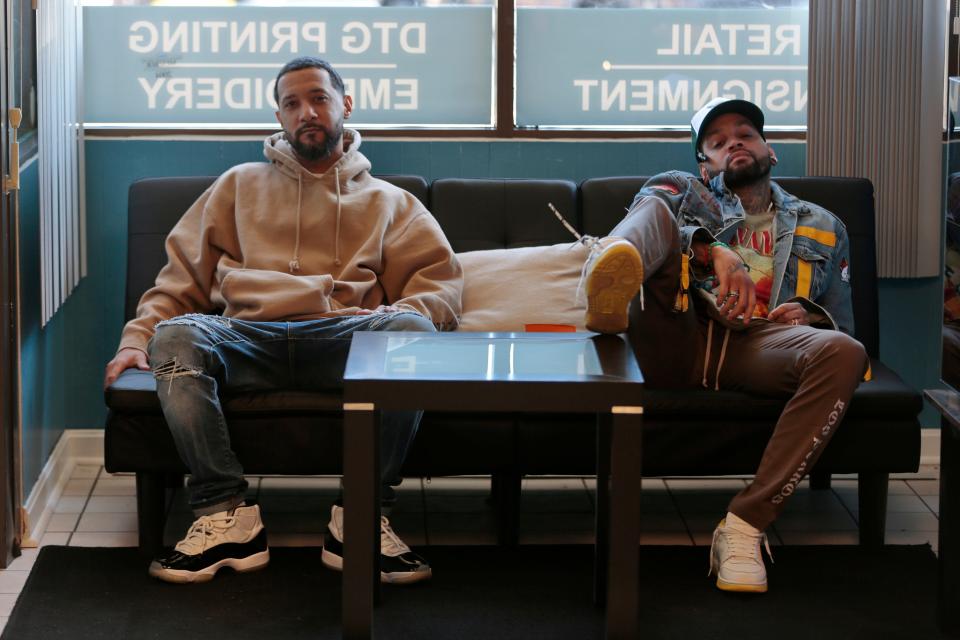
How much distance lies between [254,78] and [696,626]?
209 centimetres

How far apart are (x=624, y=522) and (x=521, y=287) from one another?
3.76ft

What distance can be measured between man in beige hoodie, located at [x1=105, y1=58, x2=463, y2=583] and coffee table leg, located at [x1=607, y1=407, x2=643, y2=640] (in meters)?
0.69

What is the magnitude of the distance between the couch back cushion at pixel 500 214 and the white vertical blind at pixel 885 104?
2.54ft

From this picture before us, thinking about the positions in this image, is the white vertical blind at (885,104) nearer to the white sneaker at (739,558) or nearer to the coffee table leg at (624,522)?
the white sneaker at (739,558)

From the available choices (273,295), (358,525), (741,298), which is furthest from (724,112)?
(358,525)

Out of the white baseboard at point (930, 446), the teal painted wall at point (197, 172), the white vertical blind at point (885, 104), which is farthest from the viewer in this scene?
the white baseboard at point (930, 446)

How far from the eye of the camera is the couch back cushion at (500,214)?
11.9ft

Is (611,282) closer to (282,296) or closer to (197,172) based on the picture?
(282,296)

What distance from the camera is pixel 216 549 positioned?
2947mm

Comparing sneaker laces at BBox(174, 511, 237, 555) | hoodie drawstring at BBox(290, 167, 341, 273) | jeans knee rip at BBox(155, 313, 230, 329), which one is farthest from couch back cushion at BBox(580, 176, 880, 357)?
sneaker laces at BBox(174, 511, 237, 555)

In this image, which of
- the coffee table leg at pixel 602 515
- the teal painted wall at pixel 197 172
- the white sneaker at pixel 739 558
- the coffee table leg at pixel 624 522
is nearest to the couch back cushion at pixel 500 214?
the teal painted wall at pixel 197 172

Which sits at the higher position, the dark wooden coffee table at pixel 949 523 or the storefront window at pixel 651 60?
the storefront window at pixel 651 60

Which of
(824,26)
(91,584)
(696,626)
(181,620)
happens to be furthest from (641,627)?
(824,26)

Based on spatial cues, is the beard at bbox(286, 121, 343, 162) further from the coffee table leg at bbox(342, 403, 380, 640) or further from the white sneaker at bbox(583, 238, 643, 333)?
the coffee table leg at bbox(342, 403, 380, 640)
